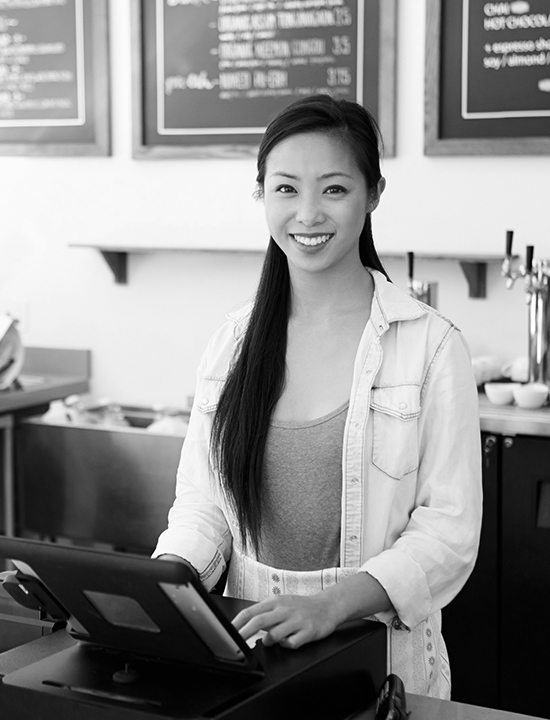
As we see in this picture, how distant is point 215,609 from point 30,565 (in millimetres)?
215

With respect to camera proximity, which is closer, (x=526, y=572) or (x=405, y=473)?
(x=405, y=473)

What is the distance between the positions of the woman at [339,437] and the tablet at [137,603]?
39cm

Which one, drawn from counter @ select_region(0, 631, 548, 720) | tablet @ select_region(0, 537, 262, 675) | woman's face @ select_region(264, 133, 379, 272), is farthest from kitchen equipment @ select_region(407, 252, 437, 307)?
tablet @ select_region(0, 537, 262, 675)

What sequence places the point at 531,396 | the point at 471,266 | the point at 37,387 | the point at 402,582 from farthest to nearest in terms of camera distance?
the point at 37,387
the point at 471,266
the point at 531,396
the point at 402,582

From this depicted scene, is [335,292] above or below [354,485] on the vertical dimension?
above

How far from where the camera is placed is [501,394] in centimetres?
273

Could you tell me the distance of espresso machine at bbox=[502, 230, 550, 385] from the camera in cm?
280

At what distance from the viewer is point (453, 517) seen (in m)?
1.43

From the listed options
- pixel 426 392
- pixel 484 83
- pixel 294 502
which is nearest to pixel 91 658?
pixel 294 502

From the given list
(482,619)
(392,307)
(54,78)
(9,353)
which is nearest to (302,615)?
(392,307)

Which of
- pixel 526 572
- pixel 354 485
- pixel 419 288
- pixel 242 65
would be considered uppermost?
pixel 242 65

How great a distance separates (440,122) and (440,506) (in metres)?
1.87

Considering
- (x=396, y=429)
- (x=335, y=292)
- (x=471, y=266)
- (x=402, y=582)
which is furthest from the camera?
(x=471, y=266)

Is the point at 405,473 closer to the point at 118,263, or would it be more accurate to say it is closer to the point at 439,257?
the point at 439,257
